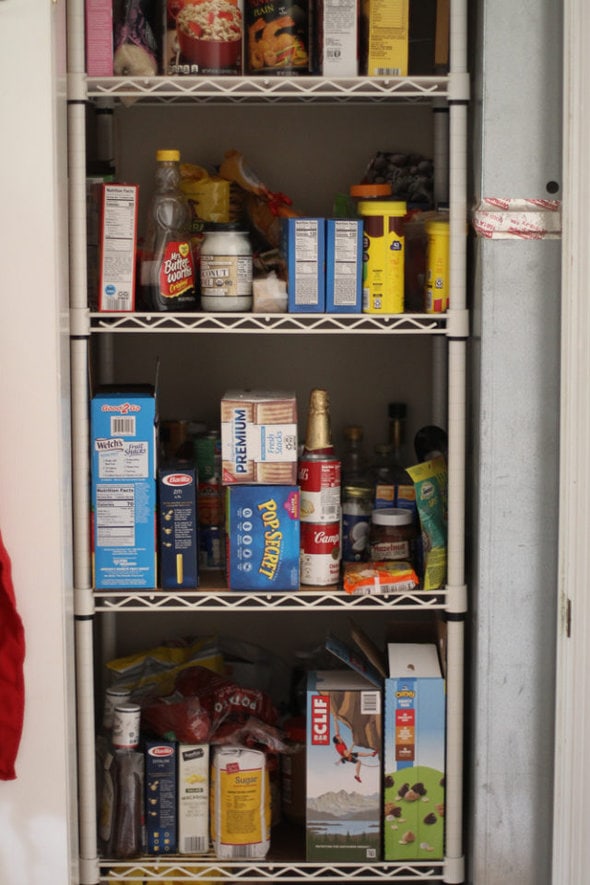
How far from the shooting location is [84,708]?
2416 millimetres

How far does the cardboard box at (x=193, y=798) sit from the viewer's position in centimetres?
248

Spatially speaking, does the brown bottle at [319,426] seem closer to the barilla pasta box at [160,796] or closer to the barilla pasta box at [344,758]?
the barilla pasta box at [344,758]

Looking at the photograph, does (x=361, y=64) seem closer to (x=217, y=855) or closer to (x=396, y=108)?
(x=396, y=108)

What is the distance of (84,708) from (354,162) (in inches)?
53.0

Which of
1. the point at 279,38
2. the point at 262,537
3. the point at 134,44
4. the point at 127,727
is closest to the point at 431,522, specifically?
the point at 262,537

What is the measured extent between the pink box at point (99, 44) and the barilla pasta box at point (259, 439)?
0.67 meters

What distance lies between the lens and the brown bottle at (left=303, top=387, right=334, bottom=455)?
2.41 m

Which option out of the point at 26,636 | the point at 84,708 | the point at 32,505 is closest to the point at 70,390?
the point at 32,505

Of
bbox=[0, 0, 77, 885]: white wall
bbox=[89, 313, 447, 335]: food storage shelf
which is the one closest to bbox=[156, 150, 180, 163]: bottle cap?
bbox=[0, 0, 77, 885]: white wall

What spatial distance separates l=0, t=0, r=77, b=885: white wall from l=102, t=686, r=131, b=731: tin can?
7.8 inches

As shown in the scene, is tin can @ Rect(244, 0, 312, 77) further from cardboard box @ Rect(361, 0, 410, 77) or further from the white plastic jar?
the white plastic jar

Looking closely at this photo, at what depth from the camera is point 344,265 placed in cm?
236

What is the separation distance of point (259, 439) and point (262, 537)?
0.64 ft

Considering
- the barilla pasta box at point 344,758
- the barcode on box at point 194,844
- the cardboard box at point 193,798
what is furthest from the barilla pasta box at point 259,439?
the barcode on box at point 194,844
